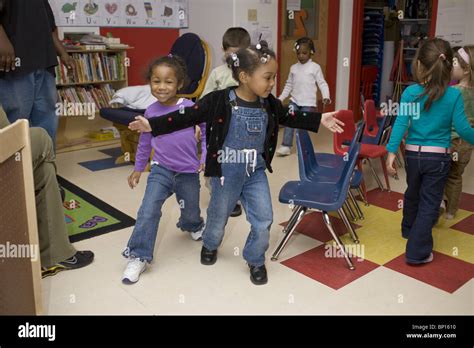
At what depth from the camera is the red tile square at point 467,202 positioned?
11.8ft

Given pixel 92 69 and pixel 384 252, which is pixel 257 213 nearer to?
pixel 384 252

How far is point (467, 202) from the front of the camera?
370cm

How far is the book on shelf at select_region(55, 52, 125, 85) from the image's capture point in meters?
5.04

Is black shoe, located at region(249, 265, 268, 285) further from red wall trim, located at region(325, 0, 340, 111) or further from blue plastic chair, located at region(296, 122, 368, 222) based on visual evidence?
red wall trim, located at region(325, 0, 340, 111)

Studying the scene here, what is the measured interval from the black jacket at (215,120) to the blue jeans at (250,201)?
7 centimetres

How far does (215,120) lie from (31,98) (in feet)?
5.17

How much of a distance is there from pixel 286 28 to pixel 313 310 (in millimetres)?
4978

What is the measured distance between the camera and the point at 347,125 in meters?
3.71

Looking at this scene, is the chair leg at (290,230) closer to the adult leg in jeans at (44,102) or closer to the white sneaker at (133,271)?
the white sneaker at (133,271)

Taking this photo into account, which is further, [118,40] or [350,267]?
[118,40]

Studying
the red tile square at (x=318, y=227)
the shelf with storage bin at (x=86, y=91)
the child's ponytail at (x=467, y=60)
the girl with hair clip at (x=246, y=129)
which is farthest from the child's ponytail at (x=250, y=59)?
the shelf with storage bin at (x=86, y=91)
